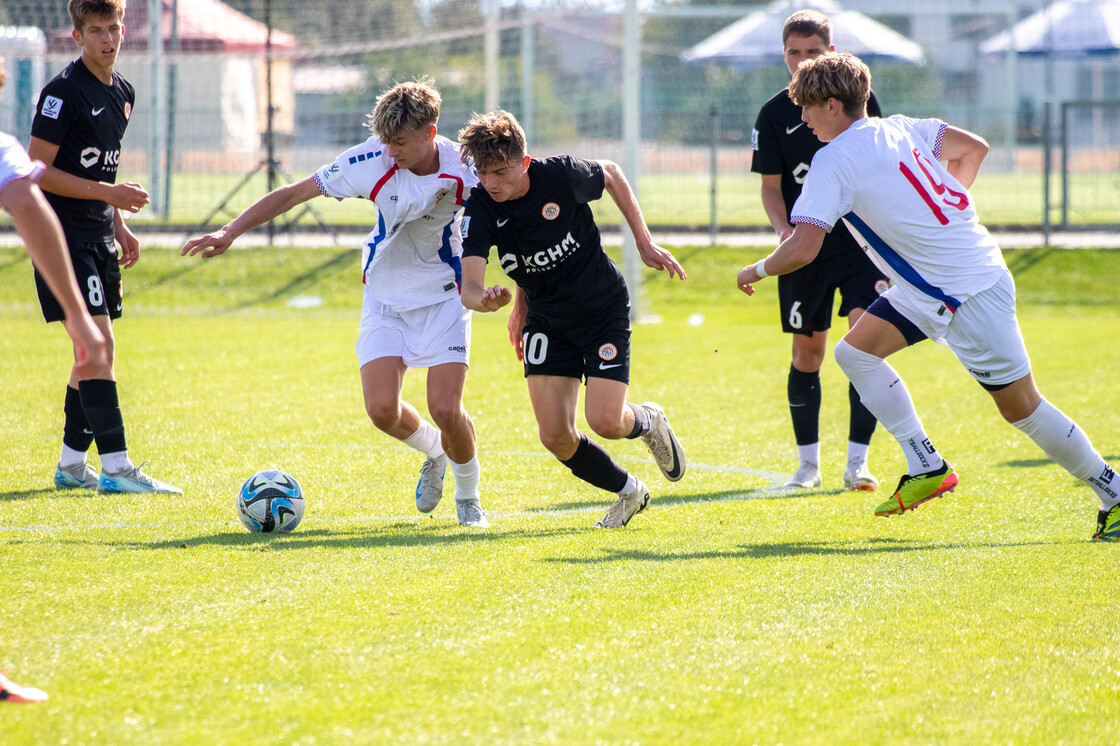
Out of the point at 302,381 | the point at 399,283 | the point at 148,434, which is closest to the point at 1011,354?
the point at 399,283

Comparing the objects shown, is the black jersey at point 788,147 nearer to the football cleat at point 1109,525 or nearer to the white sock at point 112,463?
the football cleat at point 1109,525

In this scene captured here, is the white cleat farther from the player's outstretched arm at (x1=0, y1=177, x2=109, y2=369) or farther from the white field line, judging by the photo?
the player's outstretched arm at (x1=0, y1=177, x2=109, y2=369)

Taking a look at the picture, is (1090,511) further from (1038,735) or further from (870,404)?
(1038,735)

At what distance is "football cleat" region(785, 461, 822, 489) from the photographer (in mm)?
6320

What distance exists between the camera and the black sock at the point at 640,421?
563cm

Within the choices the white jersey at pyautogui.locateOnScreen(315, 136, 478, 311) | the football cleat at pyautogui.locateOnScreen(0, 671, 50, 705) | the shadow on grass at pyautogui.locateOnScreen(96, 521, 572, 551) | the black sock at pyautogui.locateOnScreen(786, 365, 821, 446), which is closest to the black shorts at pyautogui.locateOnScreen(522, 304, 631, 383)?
the white jersey at pyautogui.locateOnScreen(315, 136, 478, 311)

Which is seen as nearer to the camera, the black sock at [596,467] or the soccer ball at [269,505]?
the soccer ball at [269,505]

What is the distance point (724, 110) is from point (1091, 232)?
231 inches

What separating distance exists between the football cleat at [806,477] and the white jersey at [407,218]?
210 cm

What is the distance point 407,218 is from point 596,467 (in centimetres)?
138

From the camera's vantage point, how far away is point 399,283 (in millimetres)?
5516

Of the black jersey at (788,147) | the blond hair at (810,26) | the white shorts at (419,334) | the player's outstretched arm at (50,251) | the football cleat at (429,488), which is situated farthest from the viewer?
the black jersey at (788,147)

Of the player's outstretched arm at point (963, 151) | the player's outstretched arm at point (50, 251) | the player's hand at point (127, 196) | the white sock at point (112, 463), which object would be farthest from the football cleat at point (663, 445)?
the player's outstretched arm at point (50, 251)

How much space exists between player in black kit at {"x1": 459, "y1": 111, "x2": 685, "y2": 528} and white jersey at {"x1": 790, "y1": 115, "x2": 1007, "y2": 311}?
0.71 meters
